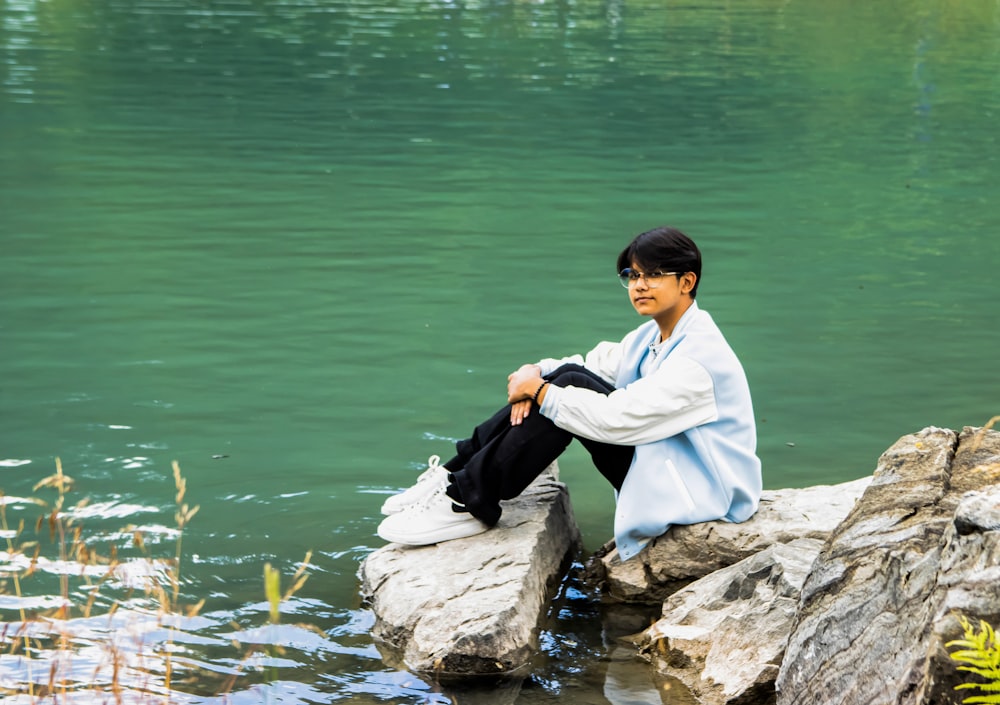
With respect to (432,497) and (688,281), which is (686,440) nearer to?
(688,281)

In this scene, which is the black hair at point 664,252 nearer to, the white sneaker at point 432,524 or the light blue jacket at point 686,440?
the light blue jacket at point 686,440

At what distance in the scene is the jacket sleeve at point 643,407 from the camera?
4656 millimetres

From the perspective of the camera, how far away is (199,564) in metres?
5.44

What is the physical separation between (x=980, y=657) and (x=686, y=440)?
2.07 metres

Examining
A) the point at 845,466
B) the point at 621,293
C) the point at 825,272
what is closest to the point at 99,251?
the point at 621,293

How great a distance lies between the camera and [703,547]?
16.3ft

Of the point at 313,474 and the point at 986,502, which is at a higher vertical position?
the point at 986,502

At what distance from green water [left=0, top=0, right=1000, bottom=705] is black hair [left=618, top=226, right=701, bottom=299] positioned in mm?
1412

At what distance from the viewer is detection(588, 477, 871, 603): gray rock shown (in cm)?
496

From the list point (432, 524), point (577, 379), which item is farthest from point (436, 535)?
point (577, 379)

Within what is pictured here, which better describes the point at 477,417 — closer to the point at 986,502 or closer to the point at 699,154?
the point at 986,502

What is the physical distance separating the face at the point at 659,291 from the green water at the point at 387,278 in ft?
4.12

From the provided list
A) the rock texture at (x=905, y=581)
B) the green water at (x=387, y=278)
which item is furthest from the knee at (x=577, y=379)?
the rock texture at (x=905, y=581)

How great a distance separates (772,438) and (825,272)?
4.20 m
